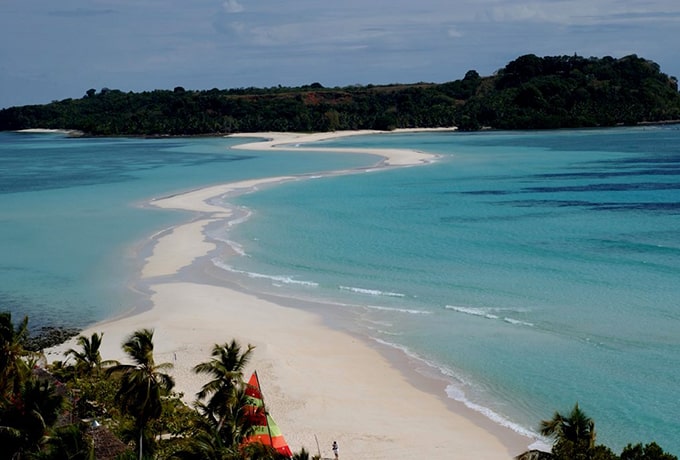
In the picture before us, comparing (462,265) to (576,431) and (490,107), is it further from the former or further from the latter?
(490,107)

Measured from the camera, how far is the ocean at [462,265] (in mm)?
23766

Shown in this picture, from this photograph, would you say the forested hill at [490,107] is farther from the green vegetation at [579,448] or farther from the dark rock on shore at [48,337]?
the green vegetation at [579,448]

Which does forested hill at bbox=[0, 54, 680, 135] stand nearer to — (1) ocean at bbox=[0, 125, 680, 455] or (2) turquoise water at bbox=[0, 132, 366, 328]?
(2) turquoise water at bbox=[0, 132, 366, 328]

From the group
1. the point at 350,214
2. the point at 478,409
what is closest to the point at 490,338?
the point at 478,409

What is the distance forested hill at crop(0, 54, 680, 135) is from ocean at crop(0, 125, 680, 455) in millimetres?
85773

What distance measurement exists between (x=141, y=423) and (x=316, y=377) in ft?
29.8

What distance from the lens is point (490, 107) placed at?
172m

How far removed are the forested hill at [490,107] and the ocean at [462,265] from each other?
8577 centimetres

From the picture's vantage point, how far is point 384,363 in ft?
83.3

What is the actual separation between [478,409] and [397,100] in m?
179

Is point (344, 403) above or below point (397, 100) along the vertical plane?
below

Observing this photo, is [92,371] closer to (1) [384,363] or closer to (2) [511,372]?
(1) [384,363]

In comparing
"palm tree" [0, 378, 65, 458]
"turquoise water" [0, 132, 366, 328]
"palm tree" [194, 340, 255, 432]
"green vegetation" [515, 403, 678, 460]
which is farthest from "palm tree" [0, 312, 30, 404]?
"turquoise water" [0, 132, 366, 328]

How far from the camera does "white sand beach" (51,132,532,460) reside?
1964 cm
